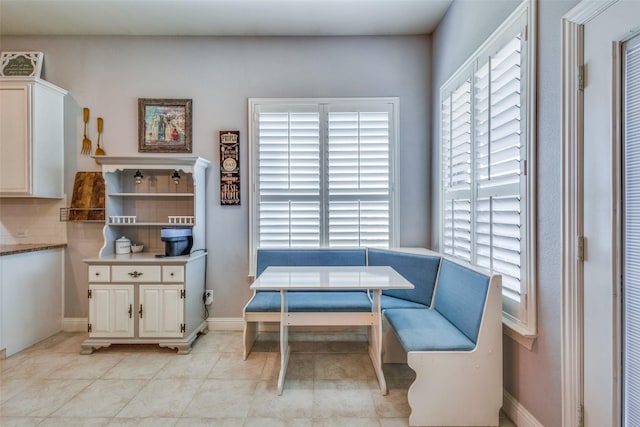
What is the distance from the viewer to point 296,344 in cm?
282

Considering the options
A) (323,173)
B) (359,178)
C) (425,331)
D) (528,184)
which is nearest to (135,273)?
(323,173)

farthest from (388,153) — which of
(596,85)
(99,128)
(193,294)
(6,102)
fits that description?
(6,102)

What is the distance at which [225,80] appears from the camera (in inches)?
122

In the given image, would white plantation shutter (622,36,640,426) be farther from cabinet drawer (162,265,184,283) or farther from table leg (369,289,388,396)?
cabinet drawer (162,265,184,283)

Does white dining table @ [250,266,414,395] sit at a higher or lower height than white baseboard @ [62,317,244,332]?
higher

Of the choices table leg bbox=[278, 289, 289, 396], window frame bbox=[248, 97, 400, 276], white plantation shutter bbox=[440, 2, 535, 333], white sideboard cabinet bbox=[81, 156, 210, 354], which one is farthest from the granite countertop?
white plantation shutter bbox=[440, 2, 535, 333]

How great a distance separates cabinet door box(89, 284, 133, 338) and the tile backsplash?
39.7 inches

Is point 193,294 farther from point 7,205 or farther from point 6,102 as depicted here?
point 6,102

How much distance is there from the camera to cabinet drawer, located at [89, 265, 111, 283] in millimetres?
2629

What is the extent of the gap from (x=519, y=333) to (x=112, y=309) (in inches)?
123

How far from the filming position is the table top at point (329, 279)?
192cm

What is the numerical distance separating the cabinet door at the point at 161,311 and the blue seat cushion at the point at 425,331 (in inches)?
71.5

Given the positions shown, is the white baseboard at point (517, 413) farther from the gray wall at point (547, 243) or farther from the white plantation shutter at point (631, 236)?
the white plantation shutter at point (631, 236)

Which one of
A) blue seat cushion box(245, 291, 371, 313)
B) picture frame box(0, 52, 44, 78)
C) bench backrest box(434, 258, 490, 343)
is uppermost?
picture frame box(0, 52, 44, 78)
